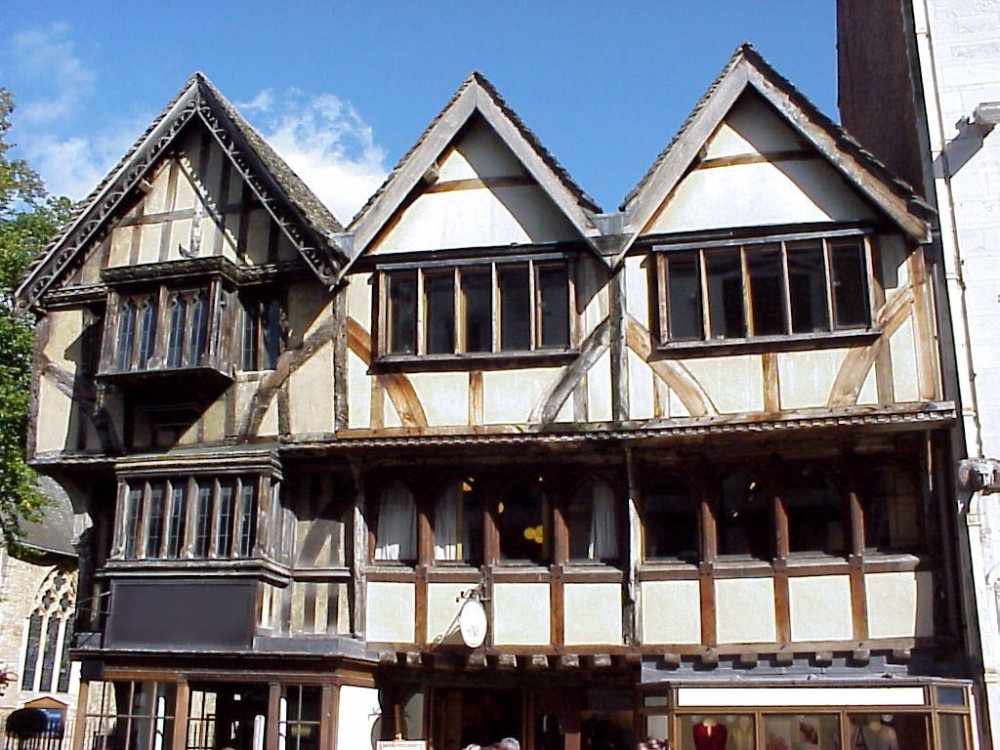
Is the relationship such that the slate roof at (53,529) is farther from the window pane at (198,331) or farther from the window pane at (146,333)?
the window pane at (198,331)

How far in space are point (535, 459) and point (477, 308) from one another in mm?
2110

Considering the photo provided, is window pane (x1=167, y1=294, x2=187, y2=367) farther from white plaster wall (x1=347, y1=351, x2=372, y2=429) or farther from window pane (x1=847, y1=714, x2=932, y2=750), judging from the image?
window pane (x1=847, y1=714, x2=932, y2=750)

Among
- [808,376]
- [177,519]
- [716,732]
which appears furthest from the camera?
[177,519]

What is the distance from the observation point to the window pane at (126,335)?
1577 cm

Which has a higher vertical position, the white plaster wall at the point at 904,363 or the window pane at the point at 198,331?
the window pane at the point at 198,331

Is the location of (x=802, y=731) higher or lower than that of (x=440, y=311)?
lower

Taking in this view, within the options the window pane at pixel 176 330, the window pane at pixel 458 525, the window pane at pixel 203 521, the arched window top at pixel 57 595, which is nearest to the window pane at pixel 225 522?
the window pane at pixel 203 521

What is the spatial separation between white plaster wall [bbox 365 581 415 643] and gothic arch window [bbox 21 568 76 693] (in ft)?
76.3

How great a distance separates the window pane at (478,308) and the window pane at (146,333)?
4.23m

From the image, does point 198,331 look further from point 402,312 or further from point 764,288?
point 764,288

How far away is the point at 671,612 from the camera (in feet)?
46.2

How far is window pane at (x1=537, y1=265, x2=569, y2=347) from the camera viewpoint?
14.9 meters

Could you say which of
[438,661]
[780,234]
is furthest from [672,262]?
[438,661]

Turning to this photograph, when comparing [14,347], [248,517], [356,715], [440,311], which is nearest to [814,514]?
[440,311]
